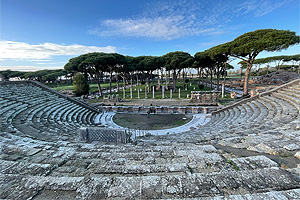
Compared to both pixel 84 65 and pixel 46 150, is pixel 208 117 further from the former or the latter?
pixel 84 65

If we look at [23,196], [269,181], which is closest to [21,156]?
[23,196]

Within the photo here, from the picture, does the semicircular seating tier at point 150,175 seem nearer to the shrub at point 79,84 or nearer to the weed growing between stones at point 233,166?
the weed growing between stones at point 233,166

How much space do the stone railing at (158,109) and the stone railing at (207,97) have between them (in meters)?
2.31

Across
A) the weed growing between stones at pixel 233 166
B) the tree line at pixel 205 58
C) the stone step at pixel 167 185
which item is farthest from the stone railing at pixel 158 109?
the stone step at pixel 167 185

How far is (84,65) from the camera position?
23062 millimetres

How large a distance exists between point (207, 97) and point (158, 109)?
6483 millimetres

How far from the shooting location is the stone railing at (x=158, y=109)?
1479 centimetres

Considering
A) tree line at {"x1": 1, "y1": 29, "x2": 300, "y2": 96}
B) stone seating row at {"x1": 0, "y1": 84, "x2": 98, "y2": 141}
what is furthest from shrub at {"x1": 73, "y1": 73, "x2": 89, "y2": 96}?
stone seating row at {"x1": 0, "y1": 84, "x2": 98, "y2": 141}

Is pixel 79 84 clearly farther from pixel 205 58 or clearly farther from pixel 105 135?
pixel 205 58

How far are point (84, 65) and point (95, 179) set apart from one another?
24.4 meters

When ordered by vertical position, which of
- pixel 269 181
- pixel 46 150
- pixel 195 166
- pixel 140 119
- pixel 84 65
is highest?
pixel 84 65

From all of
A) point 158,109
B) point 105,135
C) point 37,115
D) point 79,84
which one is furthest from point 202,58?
point 37,115

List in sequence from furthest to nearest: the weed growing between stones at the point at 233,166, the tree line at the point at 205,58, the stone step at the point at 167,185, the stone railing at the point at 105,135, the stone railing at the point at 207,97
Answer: the stone railing at the point at 207,97
the tree line at the point at 205,58
the stone railing at the point at 105,135
the weed growing between stones at the point at 233,166
the stone step at the point at 167,185

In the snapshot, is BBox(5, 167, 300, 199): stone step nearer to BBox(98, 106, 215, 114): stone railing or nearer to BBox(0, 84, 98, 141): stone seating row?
BBox(0, 84, 98, 141): stone seating row
